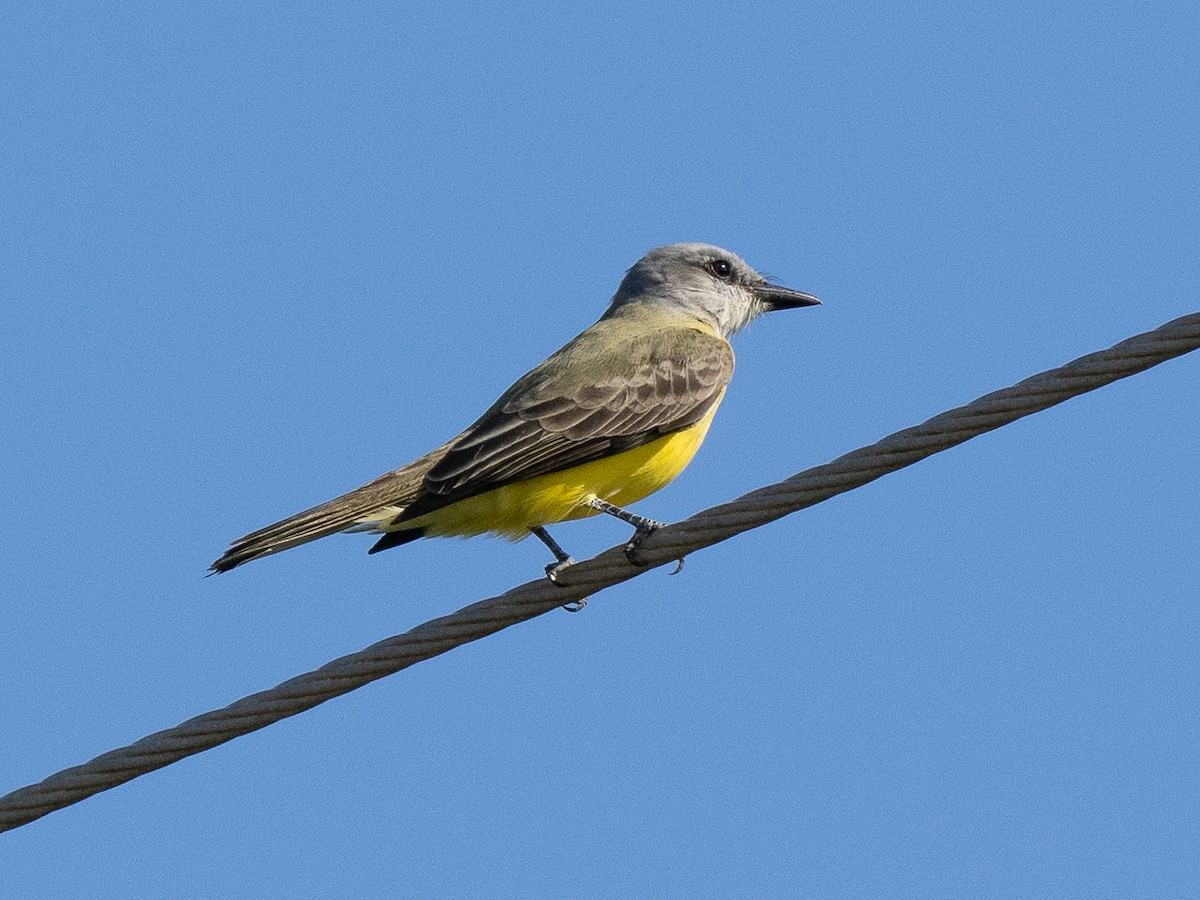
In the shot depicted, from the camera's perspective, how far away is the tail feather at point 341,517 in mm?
8016

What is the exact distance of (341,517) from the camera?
8.42 meters

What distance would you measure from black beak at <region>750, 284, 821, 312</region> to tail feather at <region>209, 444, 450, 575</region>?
3.03 m

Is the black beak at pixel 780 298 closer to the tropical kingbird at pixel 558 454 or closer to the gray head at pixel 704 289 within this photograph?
the gray head at pixel 704 289

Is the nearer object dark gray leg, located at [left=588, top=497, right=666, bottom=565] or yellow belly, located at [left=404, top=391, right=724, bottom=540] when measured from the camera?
dark gray leg, located at [left=588, top=497, right=666, bottom=565]

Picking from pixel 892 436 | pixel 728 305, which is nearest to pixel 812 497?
pixel 892 436

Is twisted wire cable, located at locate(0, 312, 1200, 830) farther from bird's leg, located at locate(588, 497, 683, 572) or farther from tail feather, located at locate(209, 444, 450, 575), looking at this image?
tail feather, located at locate(209, 444, 450, 575)

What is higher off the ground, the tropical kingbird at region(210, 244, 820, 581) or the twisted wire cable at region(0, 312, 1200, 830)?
the tropical kingbird at region(210, 244, 820, 581)

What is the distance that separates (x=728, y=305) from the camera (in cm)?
1086

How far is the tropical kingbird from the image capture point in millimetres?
8289

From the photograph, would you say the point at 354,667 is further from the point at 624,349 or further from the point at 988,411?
the point at 624,349

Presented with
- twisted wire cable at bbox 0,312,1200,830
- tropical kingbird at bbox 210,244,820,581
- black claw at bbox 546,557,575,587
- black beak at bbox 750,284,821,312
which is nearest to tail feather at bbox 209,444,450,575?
tropical kingbird at bbox 210,244,820,581

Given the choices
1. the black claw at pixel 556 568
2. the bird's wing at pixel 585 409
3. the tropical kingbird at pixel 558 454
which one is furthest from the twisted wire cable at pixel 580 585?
the bird's wing at pixel 585 409

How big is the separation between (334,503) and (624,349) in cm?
195

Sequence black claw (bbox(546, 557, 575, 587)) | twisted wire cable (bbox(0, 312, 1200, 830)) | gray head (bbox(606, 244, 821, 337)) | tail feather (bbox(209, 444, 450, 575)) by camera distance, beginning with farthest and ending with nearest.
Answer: gray head (bbox(606, 244, 821, 337))
tail feather (bbox(209, 444, 450, 575))
black claw (bbox(546, 557, 575, 587))
twisted wire cable (bbox(0, 312, 1200, 830))
